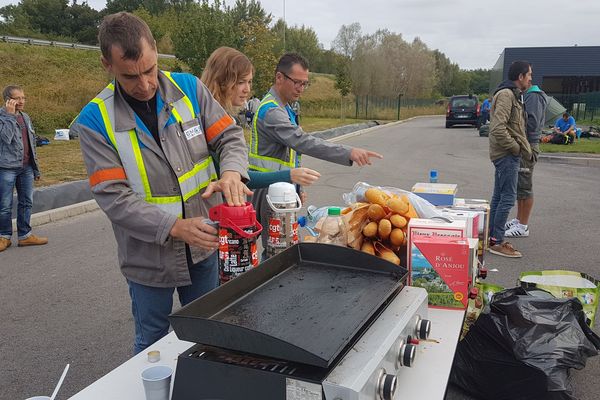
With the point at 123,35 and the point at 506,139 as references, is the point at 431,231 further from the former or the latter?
the point at 506,139

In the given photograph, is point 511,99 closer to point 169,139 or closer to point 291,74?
point 291,74

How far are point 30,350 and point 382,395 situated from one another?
3401 mm

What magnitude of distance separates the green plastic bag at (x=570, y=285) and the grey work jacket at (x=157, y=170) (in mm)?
2115

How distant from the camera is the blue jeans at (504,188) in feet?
18.3

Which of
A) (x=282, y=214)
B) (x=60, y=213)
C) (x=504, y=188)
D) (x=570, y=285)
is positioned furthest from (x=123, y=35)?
(x=60, y=213)

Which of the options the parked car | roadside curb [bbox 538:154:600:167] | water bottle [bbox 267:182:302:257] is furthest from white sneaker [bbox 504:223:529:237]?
the parked car

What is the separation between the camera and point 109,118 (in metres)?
1.89

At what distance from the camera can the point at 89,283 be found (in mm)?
5008

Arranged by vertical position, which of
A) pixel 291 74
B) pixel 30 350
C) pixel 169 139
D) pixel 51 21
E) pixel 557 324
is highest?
pixel 51 21

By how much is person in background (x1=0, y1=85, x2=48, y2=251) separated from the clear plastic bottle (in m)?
5.22

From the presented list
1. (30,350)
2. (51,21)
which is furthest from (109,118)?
(51,21)

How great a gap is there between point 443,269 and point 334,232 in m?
0.55

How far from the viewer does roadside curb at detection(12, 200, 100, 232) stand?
23.9 feet

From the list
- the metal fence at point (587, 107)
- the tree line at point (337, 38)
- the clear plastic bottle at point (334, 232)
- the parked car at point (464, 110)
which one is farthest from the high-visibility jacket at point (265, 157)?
the tree line at point (337, 38)
